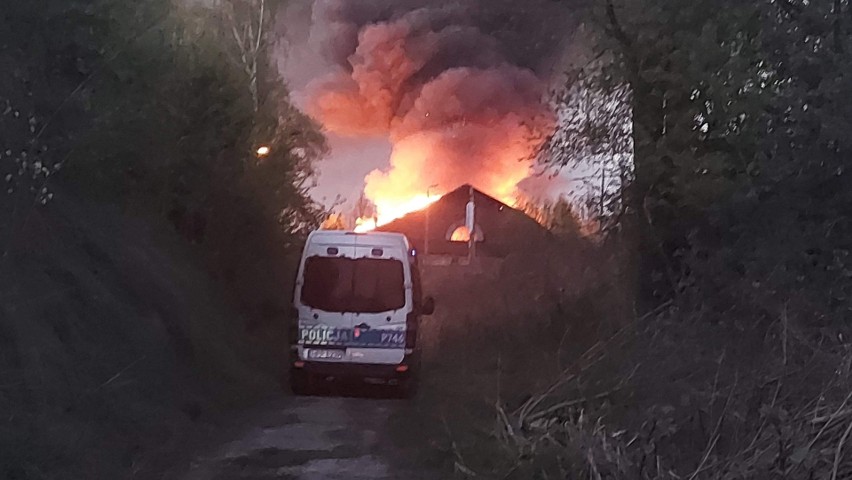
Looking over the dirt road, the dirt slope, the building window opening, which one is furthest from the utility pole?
the dirt road

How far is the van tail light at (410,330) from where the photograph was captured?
12.2 meters

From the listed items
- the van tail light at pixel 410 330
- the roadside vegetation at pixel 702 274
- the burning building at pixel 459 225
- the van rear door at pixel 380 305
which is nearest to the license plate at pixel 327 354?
the van rear door at pixel 380 305

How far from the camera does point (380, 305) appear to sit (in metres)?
12.3

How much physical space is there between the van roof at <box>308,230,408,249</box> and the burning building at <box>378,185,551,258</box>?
32.2ft

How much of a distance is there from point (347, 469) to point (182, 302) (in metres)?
5.80

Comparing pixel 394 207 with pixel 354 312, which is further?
pixel 394 207

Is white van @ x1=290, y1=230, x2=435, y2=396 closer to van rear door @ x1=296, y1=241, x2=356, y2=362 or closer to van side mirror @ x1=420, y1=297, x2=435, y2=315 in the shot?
van rear door @ x1=296, y1=241, x2=356, y2=362

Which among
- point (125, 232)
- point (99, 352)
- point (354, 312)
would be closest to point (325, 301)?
point (354, 312)

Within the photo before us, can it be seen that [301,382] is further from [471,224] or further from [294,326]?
[471,224]

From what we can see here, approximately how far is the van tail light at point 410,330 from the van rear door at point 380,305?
1.6 inches

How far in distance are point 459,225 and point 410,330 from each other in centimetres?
1834

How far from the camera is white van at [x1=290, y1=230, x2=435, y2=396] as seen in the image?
40.0 feet

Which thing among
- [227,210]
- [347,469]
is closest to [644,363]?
[347,469]

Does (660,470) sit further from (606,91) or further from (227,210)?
(227,210)
